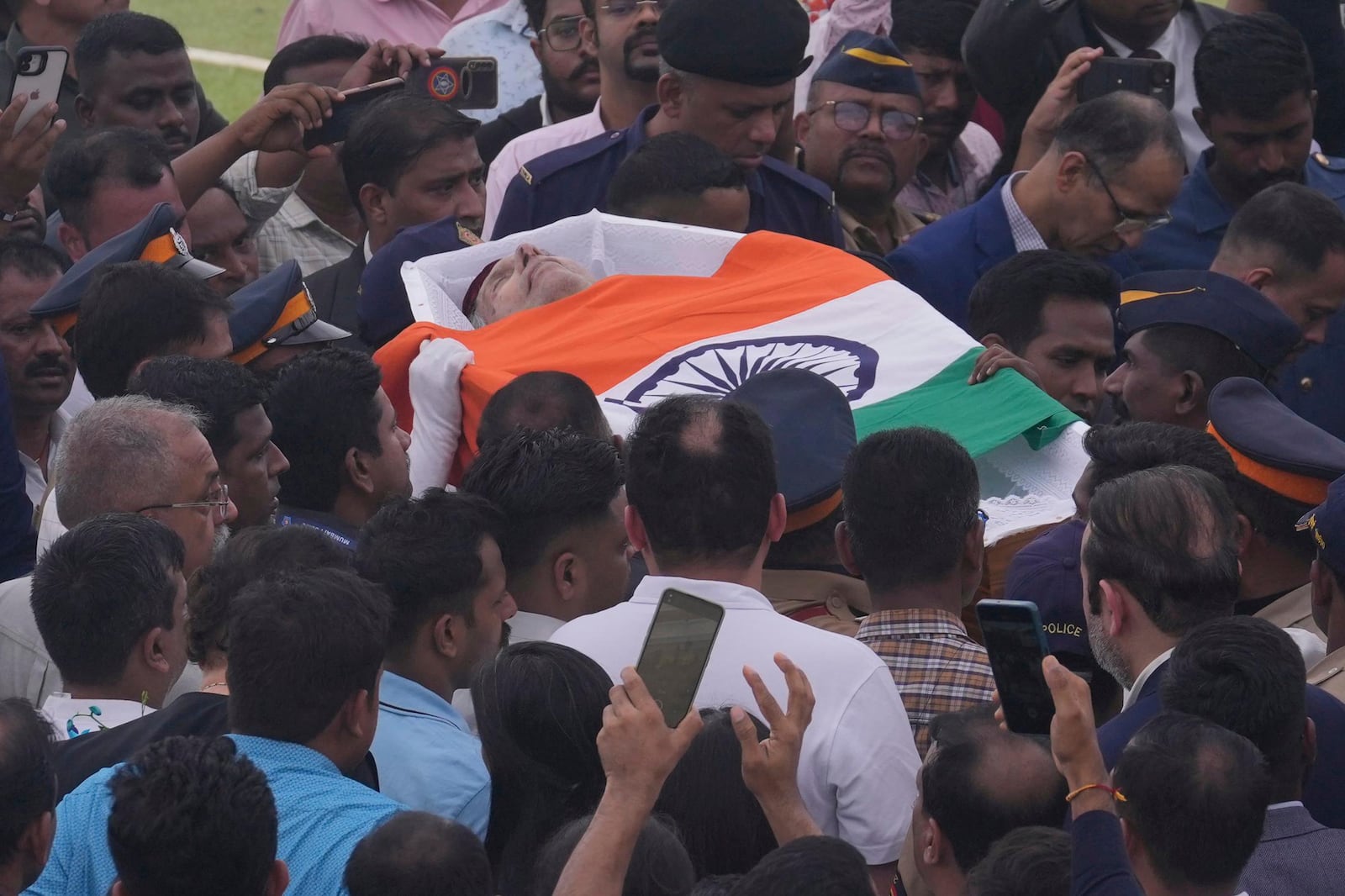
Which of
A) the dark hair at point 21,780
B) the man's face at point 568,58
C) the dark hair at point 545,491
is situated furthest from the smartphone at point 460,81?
the dark hair at point 21,780

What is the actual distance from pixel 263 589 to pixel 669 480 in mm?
764

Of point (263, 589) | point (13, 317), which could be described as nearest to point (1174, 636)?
point (263, 589)

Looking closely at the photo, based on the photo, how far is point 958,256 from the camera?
211 inches

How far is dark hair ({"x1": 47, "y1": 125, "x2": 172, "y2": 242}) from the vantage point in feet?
16.7

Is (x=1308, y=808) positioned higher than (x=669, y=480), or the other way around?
(x=669, y=480)

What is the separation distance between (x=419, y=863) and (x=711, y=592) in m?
0.90

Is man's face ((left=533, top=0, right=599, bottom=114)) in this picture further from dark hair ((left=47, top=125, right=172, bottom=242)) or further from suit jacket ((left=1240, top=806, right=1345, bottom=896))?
suit jacket ((left=1240, top=806, right=1345, bottom=896))

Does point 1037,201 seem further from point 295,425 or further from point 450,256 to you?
point 295,425

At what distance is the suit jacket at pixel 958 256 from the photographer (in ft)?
17.4

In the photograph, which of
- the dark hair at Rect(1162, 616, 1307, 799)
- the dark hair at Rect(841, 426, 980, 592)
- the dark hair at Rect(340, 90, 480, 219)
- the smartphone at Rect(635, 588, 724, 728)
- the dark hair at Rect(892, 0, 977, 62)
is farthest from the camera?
the dark hair at Rect(892, 0, 977, 62)

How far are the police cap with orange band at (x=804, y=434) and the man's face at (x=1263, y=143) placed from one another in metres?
2.19

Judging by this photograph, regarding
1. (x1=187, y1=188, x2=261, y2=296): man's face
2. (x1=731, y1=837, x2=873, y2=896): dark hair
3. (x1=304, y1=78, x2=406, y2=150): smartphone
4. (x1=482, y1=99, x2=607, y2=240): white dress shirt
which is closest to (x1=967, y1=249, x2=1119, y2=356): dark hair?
(x1=482, y1=99, x2=607, y2=240): white dress shirt

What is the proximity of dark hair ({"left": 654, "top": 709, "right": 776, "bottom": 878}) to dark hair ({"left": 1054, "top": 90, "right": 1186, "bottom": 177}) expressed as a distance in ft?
9.60

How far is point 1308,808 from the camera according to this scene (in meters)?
2.90
